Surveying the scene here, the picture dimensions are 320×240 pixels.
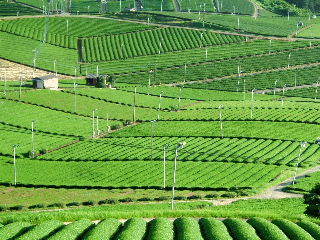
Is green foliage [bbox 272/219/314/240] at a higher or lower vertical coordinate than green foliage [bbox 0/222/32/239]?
lower

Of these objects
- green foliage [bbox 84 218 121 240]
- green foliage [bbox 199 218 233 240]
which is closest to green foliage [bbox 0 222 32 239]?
green foliage [bbox 84 218 121 240]

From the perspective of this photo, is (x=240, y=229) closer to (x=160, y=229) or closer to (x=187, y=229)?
(x=187, y=229)

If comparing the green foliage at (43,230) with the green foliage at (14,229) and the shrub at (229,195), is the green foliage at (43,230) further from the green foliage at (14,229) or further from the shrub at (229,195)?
the shrub at (229,195)

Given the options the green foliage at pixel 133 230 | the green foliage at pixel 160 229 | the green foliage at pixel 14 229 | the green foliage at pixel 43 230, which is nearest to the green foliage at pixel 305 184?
the green foliage at pixel 160 229

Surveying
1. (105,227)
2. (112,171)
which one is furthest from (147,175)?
(105,227)

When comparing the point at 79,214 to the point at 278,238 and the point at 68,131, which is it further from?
the point at 68,131

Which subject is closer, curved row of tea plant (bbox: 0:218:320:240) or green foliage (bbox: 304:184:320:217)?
curved row of tea plant (bbox: 0:218:320:240)

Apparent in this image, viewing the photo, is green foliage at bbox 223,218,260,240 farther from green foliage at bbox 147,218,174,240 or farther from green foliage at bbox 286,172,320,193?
green foliage at bbox 286,172,320,193
